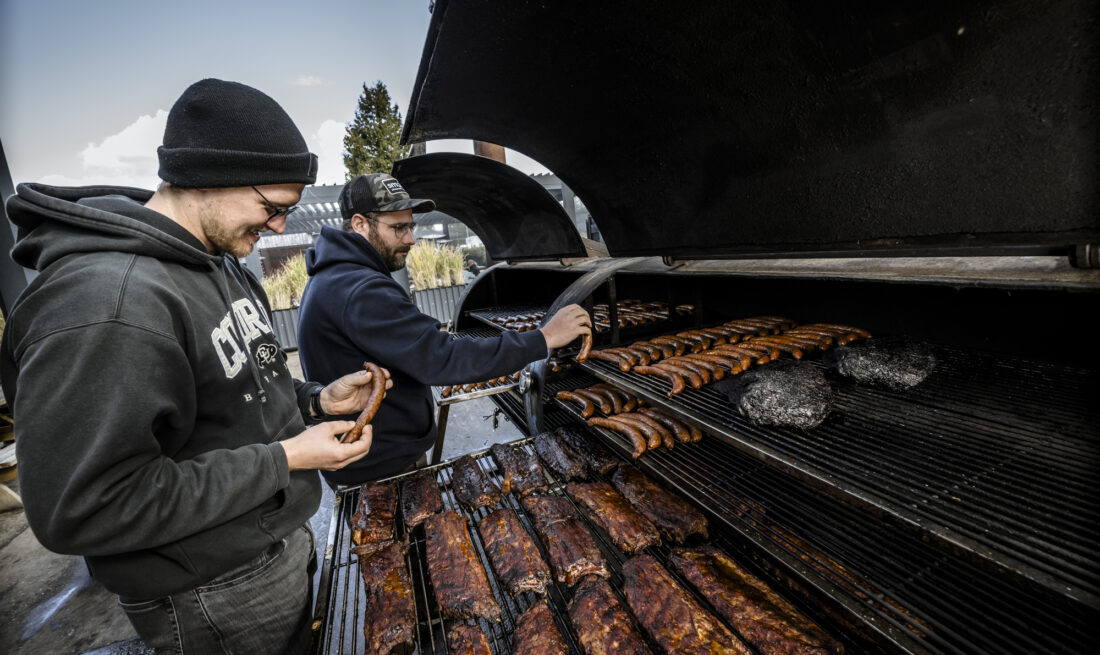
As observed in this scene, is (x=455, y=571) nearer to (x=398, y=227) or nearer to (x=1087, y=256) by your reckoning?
(x=398, y=227)

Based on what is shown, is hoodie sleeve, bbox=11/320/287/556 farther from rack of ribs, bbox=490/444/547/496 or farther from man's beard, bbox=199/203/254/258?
rack of ribs, bbox=490/444/547/496

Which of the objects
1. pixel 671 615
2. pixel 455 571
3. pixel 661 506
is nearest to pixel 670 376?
pixel 661 506

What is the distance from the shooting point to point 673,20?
189 centimetres

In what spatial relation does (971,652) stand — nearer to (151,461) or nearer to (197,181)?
(151,461)

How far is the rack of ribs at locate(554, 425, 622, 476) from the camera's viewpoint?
111 inches

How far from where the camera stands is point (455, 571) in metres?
2.02

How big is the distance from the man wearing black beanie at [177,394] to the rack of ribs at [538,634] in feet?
3.19

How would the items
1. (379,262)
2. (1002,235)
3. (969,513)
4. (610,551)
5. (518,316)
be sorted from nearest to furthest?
(969,513), (1002,235), (610,551), (379,262), (518,316)

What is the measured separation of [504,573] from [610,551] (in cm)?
55

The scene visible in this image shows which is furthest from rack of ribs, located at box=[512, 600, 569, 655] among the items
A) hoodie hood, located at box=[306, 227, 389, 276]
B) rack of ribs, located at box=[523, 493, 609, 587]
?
hoodie hood, located at box=[306, 227, 389, 276]

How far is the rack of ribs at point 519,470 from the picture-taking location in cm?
268

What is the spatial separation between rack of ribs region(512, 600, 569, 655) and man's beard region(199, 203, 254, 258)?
185 centimetres

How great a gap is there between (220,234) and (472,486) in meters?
1.93

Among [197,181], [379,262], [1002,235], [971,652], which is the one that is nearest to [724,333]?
[1002,235]
